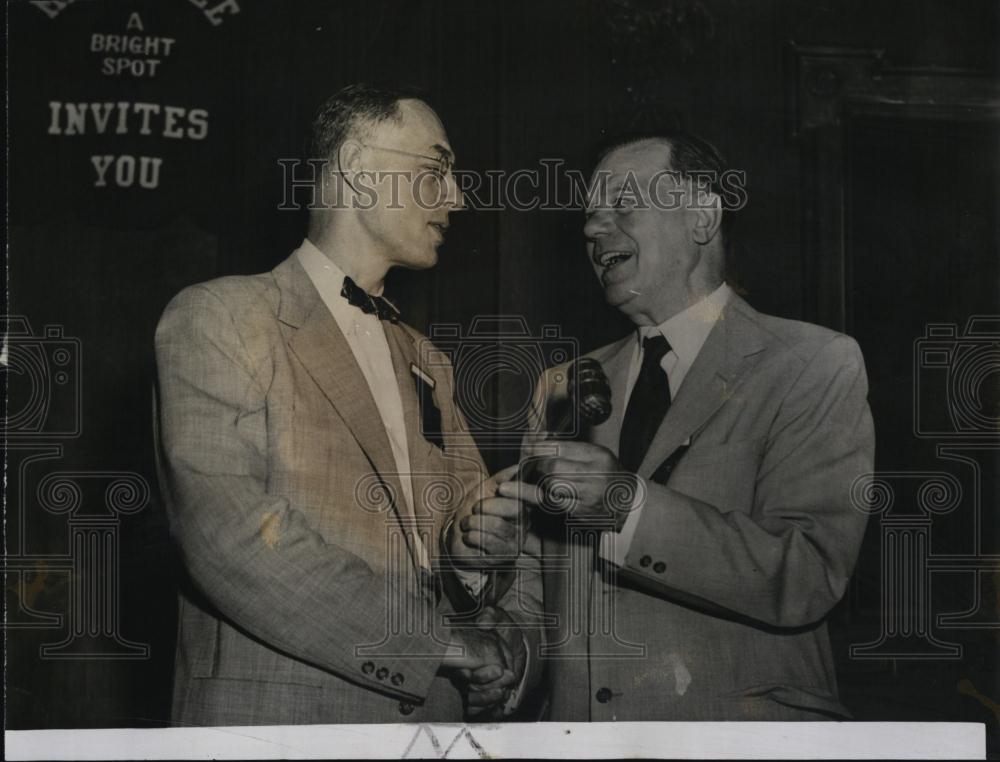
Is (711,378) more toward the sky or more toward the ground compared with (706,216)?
more toward the ground

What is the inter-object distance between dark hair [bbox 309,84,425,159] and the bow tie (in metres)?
0.55

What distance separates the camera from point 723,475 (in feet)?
16.7

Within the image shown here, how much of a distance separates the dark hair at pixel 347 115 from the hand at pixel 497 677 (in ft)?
6.41

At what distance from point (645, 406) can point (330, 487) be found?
1268mm

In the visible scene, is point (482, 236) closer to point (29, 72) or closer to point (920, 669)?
point (29, 72)

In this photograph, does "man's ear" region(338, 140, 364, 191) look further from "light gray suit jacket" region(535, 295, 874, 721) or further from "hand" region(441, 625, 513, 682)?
"hand" region(441, 625, 513, 682)

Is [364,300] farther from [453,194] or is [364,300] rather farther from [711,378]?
[711,378]

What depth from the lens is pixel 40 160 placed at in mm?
5371

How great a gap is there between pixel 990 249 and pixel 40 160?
3.91m

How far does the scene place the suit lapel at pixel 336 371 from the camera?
16.6ft

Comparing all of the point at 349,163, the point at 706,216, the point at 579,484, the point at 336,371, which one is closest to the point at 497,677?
the point at 579,484

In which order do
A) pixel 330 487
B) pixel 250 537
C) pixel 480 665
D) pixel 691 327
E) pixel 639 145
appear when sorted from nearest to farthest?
pixel 250 537 → pixel 330 487 → pixel 480 665 → pixel 691 327 → pixel 639 145

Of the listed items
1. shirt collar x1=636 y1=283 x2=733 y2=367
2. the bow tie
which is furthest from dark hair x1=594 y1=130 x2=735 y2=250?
the bow tie

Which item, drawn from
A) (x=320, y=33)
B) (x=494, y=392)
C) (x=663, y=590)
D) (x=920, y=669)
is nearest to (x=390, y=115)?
(x=320, y=33)
